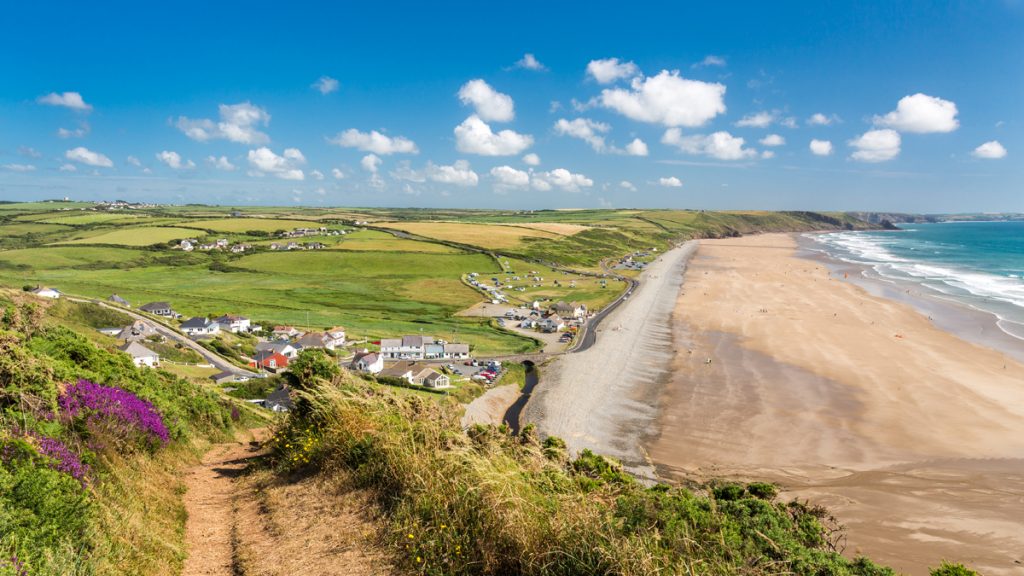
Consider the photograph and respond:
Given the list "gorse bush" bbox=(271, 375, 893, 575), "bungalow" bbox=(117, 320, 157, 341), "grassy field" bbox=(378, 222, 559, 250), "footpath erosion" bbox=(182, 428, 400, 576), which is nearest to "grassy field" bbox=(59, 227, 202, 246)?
"grassy field" bbox=(378, 222, 559, 250)

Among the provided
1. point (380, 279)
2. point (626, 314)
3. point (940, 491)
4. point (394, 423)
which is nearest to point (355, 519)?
point (394, 423)

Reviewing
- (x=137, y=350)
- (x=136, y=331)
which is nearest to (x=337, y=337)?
(x=136, y=331)

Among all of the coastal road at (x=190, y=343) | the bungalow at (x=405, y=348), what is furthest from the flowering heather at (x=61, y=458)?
the bungalow at (x=405, y=348)

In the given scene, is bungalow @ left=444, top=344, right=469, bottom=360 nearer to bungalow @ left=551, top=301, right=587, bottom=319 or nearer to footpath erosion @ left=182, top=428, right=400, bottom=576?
Result: bungalow @ left=551, top=301, right=587, bottom=319

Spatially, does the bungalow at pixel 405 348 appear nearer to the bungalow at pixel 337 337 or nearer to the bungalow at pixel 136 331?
the bungalow at pixel 337 337

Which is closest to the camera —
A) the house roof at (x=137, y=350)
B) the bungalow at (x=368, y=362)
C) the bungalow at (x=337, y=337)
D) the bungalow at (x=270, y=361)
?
the house roof at (x=137, y=350)

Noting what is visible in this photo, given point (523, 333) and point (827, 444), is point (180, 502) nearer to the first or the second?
point (827, 444)
